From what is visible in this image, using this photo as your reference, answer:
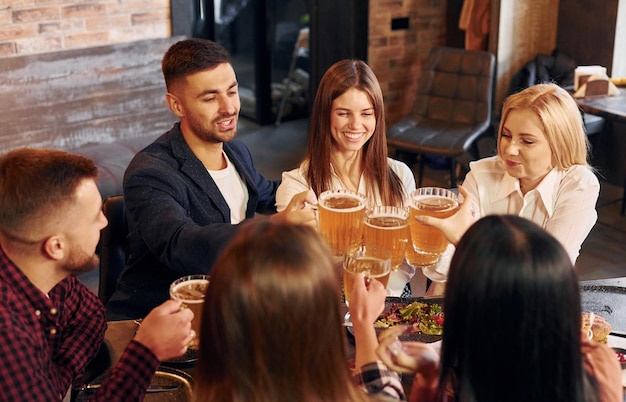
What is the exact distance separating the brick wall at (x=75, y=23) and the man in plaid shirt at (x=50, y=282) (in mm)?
3252

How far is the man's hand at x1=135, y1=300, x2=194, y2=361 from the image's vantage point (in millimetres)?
1748

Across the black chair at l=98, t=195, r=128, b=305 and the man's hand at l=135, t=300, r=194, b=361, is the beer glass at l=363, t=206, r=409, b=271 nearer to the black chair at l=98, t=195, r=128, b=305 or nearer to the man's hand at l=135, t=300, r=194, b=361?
the man's hand at l=135, t=300, r=194, b=361

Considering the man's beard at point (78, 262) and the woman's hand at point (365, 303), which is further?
the man's beard at point (78, 262)

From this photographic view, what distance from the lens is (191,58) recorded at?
2.61 metres

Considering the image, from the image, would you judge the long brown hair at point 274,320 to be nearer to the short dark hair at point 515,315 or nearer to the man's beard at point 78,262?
the short dark hair at point 515,315

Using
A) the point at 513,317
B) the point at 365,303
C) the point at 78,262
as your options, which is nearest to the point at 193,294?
the point at 78,262

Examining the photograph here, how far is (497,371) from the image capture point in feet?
4.82

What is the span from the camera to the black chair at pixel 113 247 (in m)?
2.73

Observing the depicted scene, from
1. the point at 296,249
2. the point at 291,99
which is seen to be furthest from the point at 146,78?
the point at 296,249

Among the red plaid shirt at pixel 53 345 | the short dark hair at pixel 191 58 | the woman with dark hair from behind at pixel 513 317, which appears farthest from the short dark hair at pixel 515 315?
the short dark hair at pixel 191 58

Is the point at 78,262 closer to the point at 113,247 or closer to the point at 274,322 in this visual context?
the point at 274,322

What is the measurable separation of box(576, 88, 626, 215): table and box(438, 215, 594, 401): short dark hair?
329 centimetres

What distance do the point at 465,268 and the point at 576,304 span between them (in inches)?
8.0

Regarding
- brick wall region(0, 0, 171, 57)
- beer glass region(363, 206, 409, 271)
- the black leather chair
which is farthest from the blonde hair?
brick wall region(0, 0, 171, 57)
